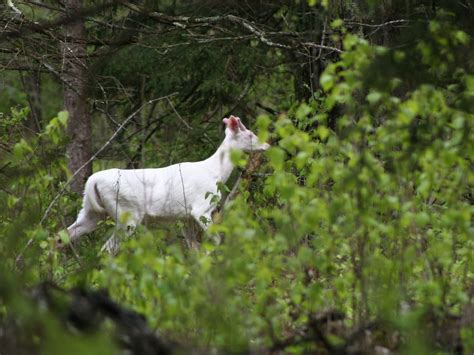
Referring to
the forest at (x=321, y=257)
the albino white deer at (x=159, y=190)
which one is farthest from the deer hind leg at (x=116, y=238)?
the forest at (x=321, y=257)

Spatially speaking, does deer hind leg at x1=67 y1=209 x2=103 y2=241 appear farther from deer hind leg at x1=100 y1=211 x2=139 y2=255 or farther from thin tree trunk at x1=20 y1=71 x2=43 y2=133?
thin tree trunk at x1=20 y1=71 x2=43 y2=133

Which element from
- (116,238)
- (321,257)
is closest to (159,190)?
(116,238)

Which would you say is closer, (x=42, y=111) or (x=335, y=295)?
(x=335, y=295)

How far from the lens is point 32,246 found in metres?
7.00

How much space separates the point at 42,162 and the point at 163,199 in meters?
4.11

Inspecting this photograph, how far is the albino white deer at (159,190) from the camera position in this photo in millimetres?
10758

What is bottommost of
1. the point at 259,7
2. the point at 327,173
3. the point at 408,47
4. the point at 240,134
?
the point at 240,134

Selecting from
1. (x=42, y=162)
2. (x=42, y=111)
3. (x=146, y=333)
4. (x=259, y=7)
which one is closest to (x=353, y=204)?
(x=146, y=333)

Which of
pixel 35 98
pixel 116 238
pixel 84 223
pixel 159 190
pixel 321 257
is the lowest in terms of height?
pixel 84 223

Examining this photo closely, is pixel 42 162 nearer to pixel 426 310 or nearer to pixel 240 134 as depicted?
pixel 426 310

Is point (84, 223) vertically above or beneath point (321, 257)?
beneath

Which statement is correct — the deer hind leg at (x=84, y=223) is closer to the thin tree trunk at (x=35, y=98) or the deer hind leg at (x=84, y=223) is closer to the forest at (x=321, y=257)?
the thin tree trunk at (x=35, y=98)

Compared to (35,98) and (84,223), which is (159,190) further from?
(35,98)

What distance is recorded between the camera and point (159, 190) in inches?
428
